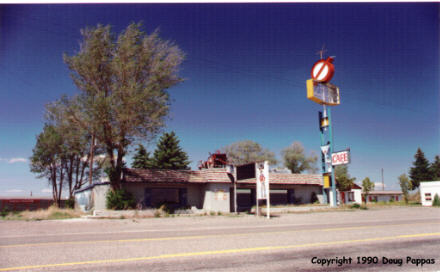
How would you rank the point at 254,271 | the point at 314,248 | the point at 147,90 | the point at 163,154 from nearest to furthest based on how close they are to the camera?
the point at 254,271 → the point at 314,248 → the point at 147,90 → the point at 163,154

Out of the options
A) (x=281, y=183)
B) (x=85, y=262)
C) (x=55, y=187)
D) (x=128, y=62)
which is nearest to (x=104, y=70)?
(x=128, y=62)

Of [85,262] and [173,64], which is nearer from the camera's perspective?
[85,262]

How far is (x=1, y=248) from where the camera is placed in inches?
313

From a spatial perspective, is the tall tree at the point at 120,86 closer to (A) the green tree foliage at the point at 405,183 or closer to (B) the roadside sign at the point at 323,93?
(B) the roadside sign at the point at 323,93

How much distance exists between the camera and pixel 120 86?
26.1 metres

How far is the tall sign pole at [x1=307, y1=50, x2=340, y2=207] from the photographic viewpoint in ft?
106

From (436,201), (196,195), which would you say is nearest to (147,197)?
(196,195)

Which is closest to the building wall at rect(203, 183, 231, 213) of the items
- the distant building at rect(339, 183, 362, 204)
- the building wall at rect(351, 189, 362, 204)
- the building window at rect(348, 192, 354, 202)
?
the distant building at rect(339, 183, 362, 204)

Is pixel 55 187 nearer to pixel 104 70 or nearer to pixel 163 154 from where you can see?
pixel 163 154

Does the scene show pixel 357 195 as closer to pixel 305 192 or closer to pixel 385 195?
pixel 385 195

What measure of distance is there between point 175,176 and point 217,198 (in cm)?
423

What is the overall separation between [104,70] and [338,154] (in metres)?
22.9

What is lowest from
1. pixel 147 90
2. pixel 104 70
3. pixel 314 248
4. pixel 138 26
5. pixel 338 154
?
pixel 314 248

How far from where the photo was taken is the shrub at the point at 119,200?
2505cm
